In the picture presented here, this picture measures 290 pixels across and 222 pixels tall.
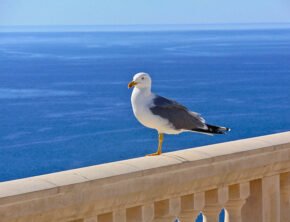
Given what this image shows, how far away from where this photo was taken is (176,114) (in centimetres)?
516

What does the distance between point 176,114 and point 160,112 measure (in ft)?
0.61

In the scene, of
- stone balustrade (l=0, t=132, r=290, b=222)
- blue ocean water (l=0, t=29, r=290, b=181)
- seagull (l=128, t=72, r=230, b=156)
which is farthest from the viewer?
blue ocean water (l=0, t=29, r=290, b=181)

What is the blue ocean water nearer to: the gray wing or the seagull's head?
the gray wing

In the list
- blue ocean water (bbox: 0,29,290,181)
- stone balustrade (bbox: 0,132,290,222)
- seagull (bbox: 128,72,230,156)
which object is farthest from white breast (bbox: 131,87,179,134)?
blue ocean water (bbox: 0,29,290,181)

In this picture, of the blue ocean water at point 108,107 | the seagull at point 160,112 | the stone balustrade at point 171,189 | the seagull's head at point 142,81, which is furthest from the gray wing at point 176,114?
the blue ocean water at point 108,107

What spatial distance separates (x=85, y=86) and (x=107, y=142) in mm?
34417

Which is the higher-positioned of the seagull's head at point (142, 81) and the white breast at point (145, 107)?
the seagull's head at point (142, 81)

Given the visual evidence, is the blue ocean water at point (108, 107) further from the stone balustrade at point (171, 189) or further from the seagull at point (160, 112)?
the stone balustrade at point (171, 189)

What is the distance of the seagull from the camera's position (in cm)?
503

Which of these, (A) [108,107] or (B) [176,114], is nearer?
(B) [176,114]

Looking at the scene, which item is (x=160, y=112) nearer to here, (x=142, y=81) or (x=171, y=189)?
(x=142, y=81)

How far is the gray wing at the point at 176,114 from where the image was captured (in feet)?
16.5

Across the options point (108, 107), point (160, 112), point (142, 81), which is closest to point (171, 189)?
point (160, 112)

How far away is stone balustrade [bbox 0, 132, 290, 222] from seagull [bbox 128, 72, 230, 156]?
0.68 m
